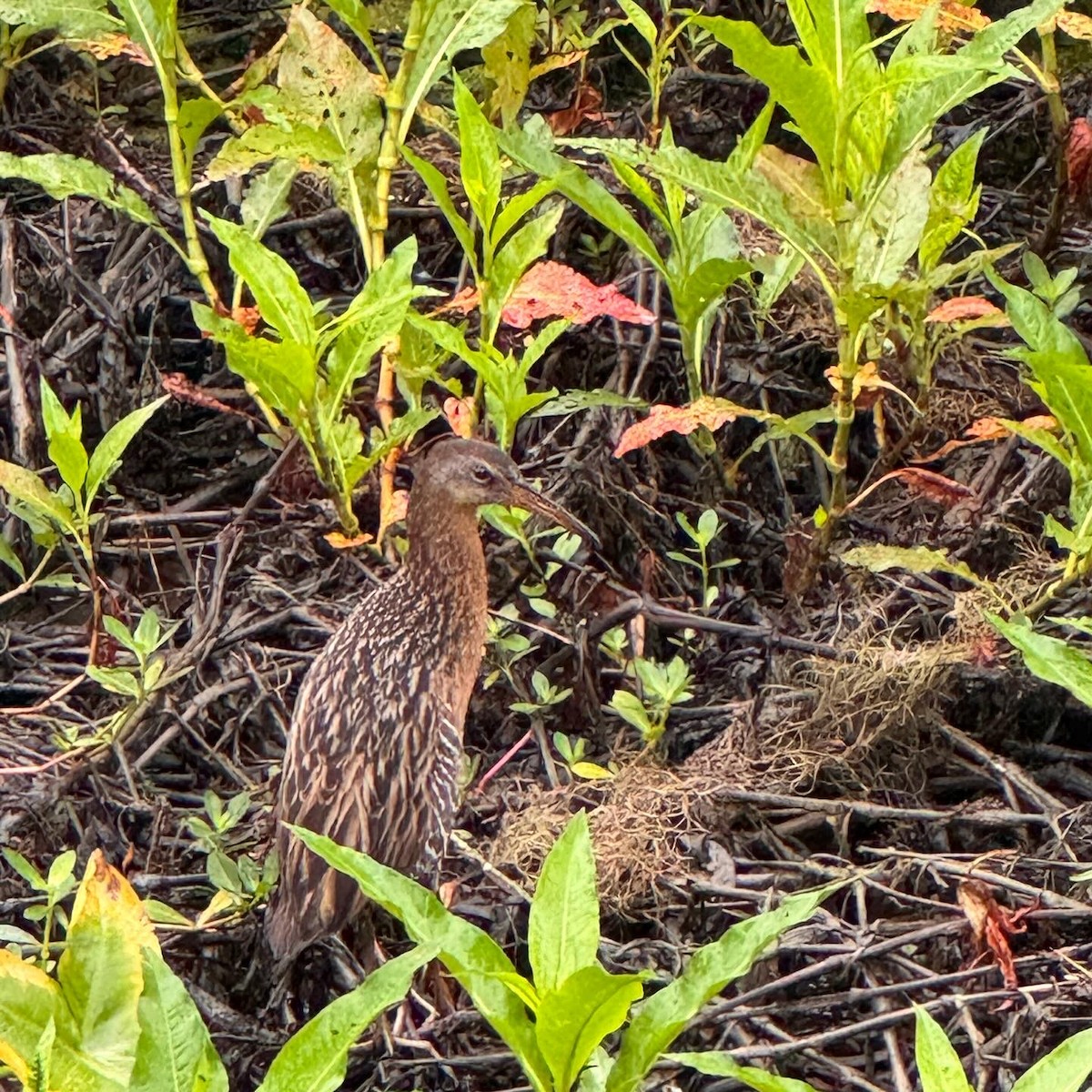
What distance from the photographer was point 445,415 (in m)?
4.84

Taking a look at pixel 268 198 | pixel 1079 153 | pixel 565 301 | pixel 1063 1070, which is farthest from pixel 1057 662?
pixel 268 198

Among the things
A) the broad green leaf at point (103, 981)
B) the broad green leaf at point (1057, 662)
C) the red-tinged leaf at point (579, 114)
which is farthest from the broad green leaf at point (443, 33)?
the broad green leaf at point (103, 981)

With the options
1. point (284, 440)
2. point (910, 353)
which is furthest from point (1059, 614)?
point (284, 440)

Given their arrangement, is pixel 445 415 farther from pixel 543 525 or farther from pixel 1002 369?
pixel 1002 369

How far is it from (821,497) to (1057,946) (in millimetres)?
1504

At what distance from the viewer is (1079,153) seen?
507cm

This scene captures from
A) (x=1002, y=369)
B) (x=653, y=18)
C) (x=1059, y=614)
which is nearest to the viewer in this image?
(x=1059, y=614)

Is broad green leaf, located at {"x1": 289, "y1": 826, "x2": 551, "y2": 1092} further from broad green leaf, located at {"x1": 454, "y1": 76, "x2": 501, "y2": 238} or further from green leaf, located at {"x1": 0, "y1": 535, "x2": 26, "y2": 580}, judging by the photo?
green leaf, located at {"x1": 0, "y1": 535, "x2": 26, "y2": 580}

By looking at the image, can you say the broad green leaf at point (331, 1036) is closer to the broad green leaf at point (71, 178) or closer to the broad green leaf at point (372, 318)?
the broad green leaf at point (372, 318)

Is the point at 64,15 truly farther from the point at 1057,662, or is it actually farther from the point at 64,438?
the point at 1057,662

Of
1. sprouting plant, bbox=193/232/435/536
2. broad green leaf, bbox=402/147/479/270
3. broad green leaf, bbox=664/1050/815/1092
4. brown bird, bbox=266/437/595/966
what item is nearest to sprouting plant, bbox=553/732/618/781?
brown bird, bbox=266/437/595/966

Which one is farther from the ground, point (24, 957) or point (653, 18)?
point (653, 18)

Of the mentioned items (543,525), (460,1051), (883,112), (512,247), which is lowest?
(460,1051)

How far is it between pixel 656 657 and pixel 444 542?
60 centimetres
